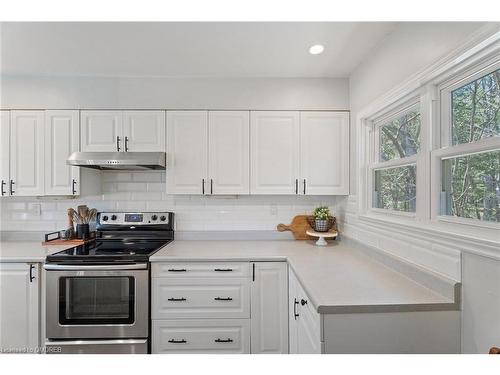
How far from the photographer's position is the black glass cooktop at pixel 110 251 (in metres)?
2.03

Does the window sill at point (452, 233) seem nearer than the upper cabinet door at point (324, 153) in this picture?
Yes

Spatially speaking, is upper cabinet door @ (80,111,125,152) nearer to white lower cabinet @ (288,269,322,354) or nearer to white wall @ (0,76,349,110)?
white wall @ (0,76,349,110)

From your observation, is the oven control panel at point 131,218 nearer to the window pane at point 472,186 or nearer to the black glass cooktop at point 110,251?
the black glass cooktop at point 110,251

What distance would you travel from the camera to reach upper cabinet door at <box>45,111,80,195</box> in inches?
96.8

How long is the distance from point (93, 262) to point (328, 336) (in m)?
1.69

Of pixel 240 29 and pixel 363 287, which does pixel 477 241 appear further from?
pixel 240 29

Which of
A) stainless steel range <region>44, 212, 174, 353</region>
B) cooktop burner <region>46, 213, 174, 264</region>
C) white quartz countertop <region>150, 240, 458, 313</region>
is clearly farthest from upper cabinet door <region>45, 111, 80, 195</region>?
white quartz countertop <region>150, 240, 458, 313</region>

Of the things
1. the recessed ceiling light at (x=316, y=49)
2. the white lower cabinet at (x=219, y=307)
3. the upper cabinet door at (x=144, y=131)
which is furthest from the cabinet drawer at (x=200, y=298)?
the recessed ceiling light at (x=316, y=49)

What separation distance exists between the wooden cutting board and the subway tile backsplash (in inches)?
3.0

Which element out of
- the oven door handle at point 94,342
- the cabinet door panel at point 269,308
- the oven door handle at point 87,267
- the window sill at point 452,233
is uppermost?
the window sill at point 452,233

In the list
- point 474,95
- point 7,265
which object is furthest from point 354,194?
point 7,265

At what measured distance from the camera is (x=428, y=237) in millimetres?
1414

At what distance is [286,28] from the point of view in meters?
1.76

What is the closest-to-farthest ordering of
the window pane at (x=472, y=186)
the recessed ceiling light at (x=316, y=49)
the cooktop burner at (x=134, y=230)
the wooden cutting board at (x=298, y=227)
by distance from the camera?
1. the window pane at (x=472, y=186)
2. the recessed ceiling light at (x=316, y=49)
3. the cooktop burner at (x=134, y=230)
4. the wooden cutting board at (x=298, y=227)
